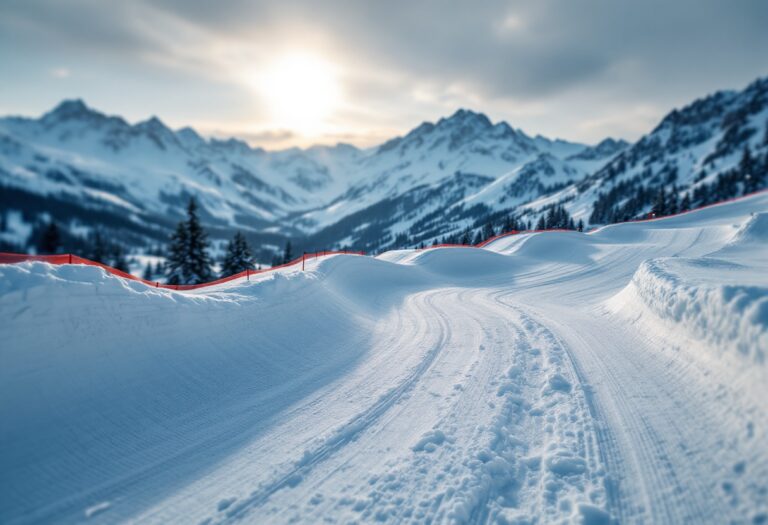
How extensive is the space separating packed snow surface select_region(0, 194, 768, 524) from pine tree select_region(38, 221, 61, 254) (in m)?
40.2

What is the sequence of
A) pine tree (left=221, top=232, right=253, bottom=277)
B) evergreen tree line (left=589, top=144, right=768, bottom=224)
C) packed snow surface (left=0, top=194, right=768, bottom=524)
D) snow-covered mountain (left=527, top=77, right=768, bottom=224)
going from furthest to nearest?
A: snow-covered mountain (left=527, top=77, right=768, bottom=224) < evergreen tree line (left=589, top=144, right=768, bottom=224) < pine tree (left=221, top=232, right=253, bottom=277) < packed snow surface (left=0, top=194, right=768, bottom=524)

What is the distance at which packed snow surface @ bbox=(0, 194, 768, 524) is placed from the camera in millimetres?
3957

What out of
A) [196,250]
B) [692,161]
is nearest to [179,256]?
[196,250]

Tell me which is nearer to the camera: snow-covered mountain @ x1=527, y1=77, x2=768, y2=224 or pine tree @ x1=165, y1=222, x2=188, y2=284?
pine tree @ x1=165, y1=222, x2=188, y2=284

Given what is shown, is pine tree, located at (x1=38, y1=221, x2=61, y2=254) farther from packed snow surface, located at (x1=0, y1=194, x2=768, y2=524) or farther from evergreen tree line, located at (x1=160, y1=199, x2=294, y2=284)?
packed snow surface, located at (x1=0, y1=194, x2=768, y2=524)

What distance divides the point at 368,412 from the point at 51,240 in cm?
4608

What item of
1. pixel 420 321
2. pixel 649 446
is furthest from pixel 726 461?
pixel 420 321

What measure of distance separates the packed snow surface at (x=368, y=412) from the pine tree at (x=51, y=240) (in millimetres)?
40227

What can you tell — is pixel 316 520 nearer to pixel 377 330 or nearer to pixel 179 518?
pixel 179 518

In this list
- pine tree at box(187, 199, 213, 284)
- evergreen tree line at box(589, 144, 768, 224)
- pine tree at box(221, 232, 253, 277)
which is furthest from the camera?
evergreen tree line at box(589, 144, 768, 224)

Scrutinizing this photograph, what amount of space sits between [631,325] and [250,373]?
973 cm

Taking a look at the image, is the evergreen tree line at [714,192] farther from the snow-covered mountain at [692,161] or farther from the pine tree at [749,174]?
the snow-covered mountain at [692,161]

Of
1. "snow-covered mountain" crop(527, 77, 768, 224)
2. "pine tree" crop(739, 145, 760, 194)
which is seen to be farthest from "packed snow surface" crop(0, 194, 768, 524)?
"pine tree" crop(739, 145, 760, 194)

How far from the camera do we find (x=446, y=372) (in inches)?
295
